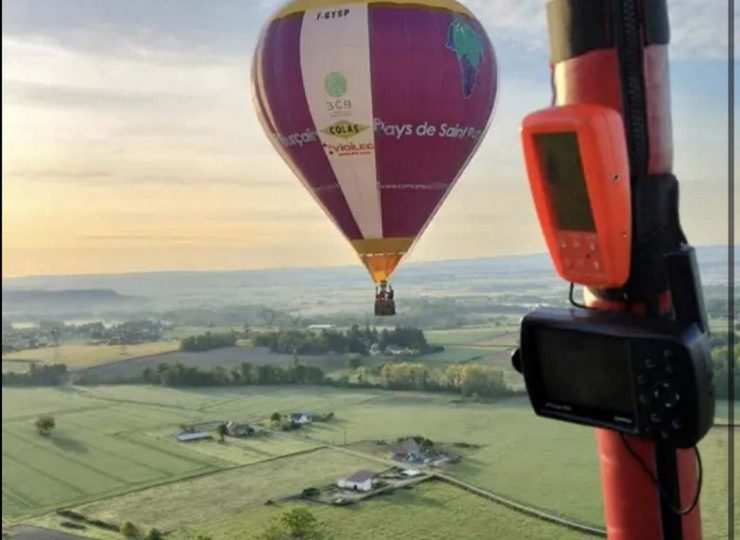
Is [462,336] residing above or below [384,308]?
below

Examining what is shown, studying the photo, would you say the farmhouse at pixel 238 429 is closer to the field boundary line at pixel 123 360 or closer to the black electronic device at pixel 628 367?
the field boundary line at pixel 123 360

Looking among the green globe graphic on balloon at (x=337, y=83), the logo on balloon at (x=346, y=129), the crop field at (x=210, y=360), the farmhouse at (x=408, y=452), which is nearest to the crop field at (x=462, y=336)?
the crop field at (x=210, y=360)

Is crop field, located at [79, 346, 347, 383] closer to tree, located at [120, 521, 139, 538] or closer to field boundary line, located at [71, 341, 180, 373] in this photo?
field boundary line, located at [71, 341, 180, 373]

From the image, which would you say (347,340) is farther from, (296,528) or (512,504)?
(512,504)

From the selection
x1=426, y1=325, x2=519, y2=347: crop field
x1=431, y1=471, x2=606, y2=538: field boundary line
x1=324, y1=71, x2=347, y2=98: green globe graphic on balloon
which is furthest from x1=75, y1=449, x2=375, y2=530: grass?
x1=324, y1=71, x2=347, y2=98: green globe graphic on balloon

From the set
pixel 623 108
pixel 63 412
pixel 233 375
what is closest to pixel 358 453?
pixel 233 375

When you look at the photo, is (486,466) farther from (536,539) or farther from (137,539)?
(137,539)
